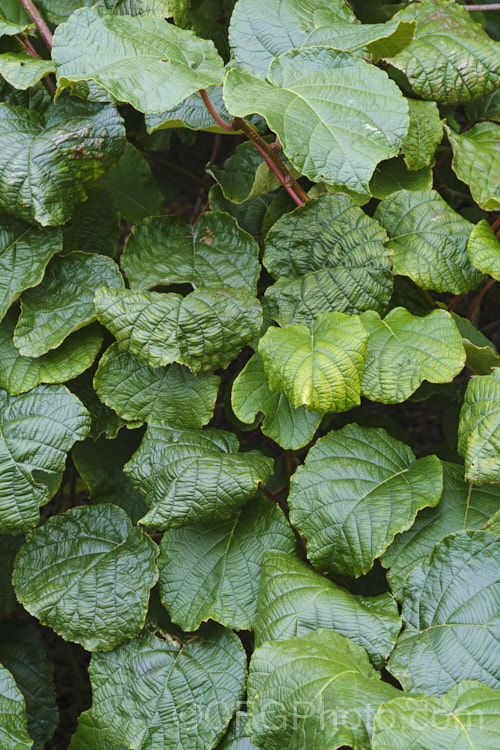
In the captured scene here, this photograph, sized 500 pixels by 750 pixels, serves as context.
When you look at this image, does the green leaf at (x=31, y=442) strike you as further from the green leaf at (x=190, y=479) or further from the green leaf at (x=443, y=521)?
the green leaf at (x=443, y=521)

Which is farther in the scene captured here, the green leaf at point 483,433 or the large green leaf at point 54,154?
the large green leaf at point 54,154

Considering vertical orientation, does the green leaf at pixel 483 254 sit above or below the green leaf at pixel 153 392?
above

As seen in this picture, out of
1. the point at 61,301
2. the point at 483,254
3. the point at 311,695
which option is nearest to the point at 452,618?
the point at 311,695

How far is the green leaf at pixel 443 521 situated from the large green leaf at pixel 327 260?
478 mm

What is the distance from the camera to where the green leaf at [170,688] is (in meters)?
1.41

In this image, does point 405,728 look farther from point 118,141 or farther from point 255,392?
point 118,141

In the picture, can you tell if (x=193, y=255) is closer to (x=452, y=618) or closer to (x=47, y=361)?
(x=47, y=361)

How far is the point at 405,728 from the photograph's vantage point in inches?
40.2

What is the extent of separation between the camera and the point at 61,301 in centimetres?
160

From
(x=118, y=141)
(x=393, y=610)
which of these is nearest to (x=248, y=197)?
(x=118, y=141)

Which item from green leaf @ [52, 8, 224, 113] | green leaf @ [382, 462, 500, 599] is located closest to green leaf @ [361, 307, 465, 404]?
green leaf @ [382, 462, 500, 599]

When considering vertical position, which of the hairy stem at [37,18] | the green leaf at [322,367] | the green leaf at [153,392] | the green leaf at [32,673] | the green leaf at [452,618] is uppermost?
the hairy stem at [37,18]

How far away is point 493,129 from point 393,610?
1.27m

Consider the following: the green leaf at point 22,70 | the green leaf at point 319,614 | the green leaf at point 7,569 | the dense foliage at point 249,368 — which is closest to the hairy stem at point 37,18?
the dense foliage at point 249,368
